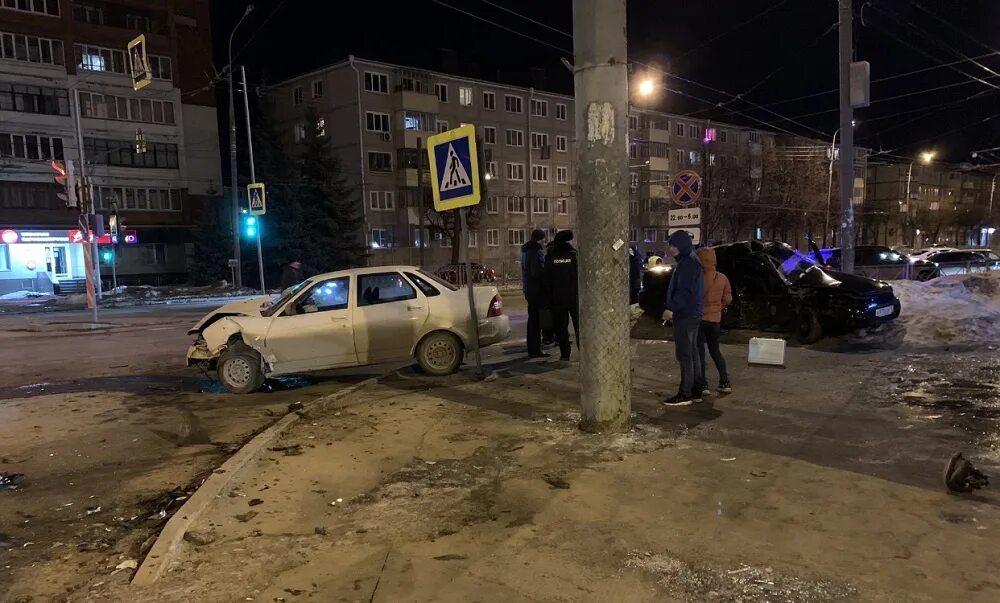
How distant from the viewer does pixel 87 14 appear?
43500 millimetres

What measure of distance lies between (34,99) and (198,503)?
49042 millimetres

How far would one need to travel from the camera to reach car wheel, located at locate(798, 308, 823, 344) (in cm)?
1092

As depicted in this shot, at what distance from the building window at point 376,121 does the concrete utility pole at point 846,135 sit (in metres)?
35.1

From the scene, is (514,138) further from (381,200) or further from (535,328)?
(535,328)

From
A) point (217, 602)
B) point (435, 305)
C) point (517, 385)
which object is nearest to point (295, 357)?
point (435, 305)

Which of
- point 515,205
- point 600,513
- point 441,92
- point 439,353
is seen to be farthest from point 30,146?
point 600,513

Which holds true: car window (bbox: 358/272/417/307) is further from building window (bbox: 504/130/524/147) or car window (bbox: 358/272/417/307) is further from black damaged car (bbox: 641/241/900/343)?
building window (bbox: 504/130/524/147)

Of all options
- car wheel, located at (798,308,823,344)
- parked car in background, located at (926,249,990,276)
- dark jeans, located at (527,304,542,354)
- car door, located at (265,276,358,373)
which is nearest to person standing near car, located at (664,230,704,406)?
dark jeans, located at (527,304,542,354)

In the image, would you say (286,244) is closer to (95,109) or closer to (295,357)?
(95,109)

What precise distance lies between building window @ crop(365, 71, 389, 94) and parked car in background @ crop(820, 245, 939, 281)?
3219cm

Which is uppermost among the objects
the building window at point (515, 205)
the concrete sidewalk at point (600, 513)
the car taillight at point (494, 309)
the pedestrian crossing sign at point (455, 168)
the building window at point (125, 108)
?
the building window at point (125, 108)

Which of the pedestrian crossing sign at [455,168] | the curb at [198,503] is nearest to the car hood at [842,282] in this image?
the pedestrian crossing sign at [455,168]

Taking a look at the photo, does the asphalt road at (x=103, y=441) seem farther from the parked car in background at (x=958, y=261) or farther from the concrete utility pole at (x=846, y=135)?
the parked car in background at (x=958, y=261)

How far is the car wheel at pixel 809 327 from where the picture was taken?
35.8 feet
